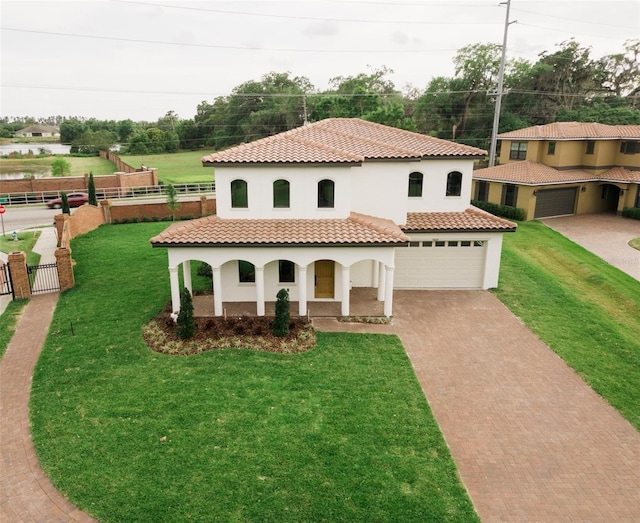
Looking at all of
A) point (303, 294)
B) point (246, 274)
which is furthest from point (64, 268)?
point (303, 294)

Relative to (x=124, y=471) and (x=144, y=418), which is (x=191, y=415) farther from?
(x=124, y=471)

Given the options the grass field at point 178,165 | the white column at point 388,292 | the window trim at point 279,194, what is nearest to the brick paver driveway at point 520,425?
the white column at point 388,292

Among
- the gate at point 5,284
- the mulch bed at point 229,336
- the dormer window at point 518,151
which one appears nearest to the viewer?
the mulch bed at point 229,336

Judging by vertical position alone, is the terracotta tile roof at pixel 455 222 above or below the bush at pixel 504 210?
above

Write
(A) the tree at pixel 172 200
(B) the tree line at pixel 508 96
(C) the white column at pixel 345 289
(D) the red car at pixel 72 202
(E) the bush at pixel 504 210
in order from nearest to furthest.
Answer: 1. (C) the white column at pixel 345 289
2. (A) the tree at pixel 172 200
3. (E) the bush at pixel 504 210
4. (D) the red car at pixel 72 202
5. (B) the tree line at pixel 508 96

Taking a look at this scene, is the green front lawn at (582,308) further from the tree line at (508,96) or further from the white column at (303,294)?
the tree line at (508,96)

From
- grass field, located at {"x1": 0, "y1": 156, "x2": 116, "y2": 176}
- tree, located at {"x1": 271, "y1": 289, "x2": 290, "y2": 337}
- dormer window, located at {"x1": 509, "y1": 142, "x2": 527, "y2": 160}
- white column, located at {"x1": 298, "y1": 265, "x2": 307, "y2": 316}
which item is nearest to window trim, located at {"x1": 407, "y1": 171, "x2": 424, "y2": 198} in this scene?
white column, located at {"x1": 298, "y1": 265, "x2": 307, "y2": 316}

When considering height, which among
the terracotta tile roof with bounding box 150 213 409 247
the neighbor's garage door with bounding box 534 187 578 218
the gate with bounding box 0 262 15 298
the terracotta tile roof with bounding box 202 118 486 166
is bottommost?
the gate with bounding box 0 262 15 298

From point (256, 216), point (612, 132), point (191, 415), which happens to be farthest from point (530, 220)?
point (191, 415)

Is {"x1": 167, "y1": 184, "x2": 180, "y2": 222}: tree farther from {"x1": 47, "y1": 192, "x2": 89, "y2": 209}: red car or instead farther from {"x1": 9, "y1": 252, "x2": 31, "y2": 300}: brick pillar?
{"x1": 9, "y1": 252, "x2": 31, "y2": 300}: brick pillar
